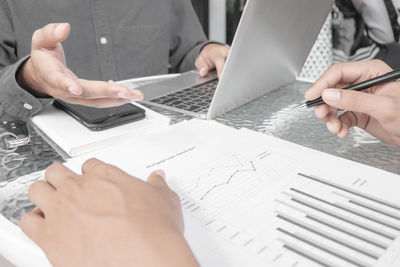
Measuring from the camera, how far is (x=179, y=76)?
0.95 m

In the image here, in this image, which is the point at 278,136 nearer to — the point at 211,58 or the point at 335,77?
the point at 335,77

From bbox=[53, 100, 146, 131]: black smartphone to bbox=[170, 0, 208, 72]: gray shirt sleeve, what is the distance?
65cm

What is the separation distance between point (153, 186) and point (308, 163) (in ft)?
0.81

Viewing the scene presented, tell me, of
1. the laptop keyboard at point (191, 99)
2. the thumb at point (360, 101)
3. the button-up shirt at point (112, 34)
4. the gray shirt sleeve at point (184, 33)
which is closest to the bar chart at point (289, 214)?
the thumb at point (360, 101)

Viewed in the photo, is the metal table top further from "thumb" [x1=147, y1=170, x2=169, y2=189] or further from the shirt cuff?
"thumb" [x1=147, y1=170, x2=169, y2=189]

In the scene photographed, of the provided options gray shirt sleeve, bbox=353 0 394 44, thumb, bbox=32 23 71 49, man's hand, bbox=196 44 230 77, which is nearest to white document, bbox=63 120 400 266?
thumb, bbox=32 23 71 49

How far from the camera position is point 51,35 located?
0.56 m

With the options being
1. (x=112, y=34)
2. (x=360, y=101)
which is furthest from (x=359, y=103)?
(x=112, y=34)

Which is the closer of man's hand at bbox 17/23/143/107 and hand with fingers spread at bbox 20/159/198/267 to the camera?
hand with fingers spread at bbox 20/159/198/267

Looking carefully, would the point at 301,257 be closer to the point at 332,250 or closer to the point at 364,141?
the point at 332,250

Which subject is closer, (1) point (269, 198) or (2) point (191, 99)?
(1) point (269, 198)

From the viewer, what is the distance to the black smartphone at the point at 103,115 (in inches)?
22.8

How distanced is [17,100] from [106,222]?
1.48 feet

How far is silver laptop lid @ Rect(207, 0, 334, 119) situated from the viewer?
1.87ft
